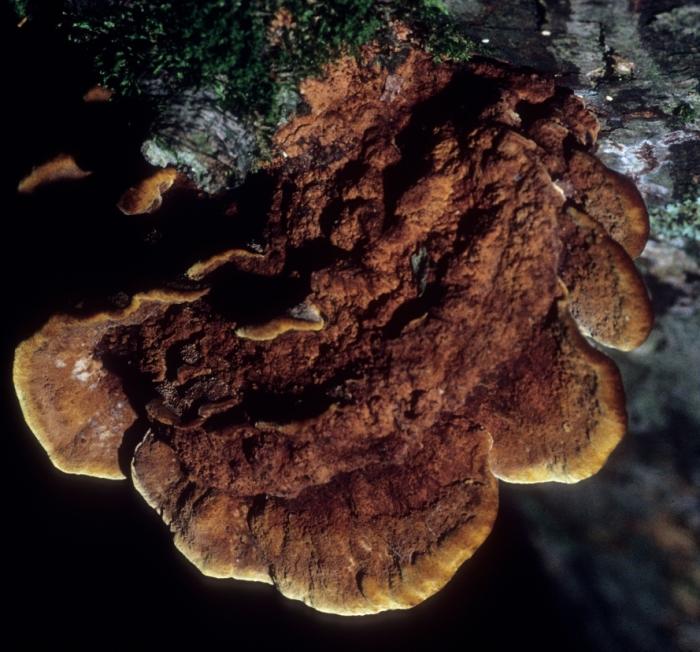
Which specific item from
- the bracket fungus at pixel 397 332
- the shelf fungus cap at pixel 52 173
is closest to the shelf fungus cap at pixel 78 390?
the bracket fungus at pixel 397 332

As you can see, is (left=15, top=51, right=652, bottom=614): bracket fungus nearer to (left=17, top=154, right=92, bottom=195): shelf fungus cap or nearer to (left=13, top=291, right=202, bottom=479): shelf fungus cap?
(left=13, top=291, right=202, bottom=479): shelf fungus cap

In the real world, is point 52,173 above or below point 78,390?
above

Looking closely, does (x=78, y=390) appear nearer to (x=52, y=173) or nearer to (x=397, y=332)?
(x=52, y=173)

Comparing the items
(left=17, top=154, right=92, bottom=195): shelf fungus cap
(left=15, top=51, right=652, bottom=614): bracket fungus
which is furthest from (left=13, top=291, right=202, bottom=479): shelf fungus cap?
(left=17, top=154, right=92, bottom=195): shelf fungus cap

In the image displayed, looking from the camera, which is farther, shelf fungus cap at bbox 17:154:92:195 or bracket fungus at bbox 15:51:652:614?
shelf fungus cap at bbox 17:154:92:195

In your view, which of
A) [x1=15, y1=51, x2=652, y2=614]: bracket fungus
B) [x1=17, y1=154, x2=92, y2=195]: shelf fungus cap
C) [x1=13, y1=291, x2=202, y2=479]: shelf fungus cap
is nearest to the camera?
[x1=15, y1=51, x2=652, y2=614]: bracket fungus

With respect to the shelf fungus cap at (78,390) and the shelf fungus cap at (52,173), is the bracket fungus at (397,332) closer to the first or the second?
the shelf fungus cap at (78,390)

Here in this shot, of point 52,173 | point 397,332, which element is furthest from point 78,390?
point 397,332
